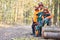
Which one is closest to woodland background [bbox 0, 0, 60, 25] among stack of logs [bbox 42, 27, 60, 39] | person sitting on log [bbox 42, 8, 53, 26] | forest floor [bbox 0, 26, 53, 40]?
forest floor [bbox 0, 26, 53, 40]

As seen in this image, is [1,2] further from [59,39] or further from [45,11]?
[59,39]

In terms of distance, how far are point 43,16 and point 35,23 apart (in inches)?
38.9

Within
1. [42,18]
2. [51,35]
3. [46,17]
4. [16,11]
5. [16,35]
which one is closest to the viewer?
[51,35]

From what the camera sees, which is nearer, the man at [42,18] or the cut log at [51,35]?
the cut log at [51,35]

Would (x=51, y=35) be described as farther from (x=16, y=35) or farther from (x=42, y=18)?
(x=16, y=35)

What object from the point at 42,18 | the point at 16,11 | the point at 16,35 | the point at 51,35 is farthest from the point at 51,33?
the point at 16,11

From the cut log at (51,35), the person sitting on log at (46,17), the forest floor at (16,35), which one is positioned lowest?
the forest floor at (16,35)

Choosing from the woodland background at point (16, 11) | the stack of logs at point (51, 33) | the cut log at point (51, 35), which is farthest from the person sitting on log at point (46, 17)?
the woodland background at point (16, 11)

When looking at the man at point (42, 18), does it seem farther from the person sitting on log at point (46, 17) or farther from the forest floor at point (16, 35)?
the forest floor at point (16, 35)

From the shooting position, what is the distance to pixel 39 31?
35.0ft

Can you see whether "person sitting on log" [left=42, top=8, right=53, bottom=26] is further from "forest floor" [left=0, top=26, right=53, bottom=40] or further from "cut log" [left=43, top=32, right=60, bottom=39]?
"cut log" [left=43, top=32, right=60, bottom=39]

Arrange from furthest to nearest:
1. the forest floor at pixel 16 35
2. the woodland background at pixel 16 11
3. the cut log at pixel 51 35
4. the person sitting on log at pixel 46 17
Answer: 1. the woodland background at pixel 16 11
2. the forest floor at pixel 16 35
3. the person sitting on log at pixel 46 17
4. the cut log at pixel 51 35

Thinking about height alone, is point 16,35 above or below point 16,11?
below

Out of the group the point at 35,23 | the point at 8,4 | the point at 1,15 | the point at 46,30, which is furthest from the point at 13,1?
the point at 46,30
